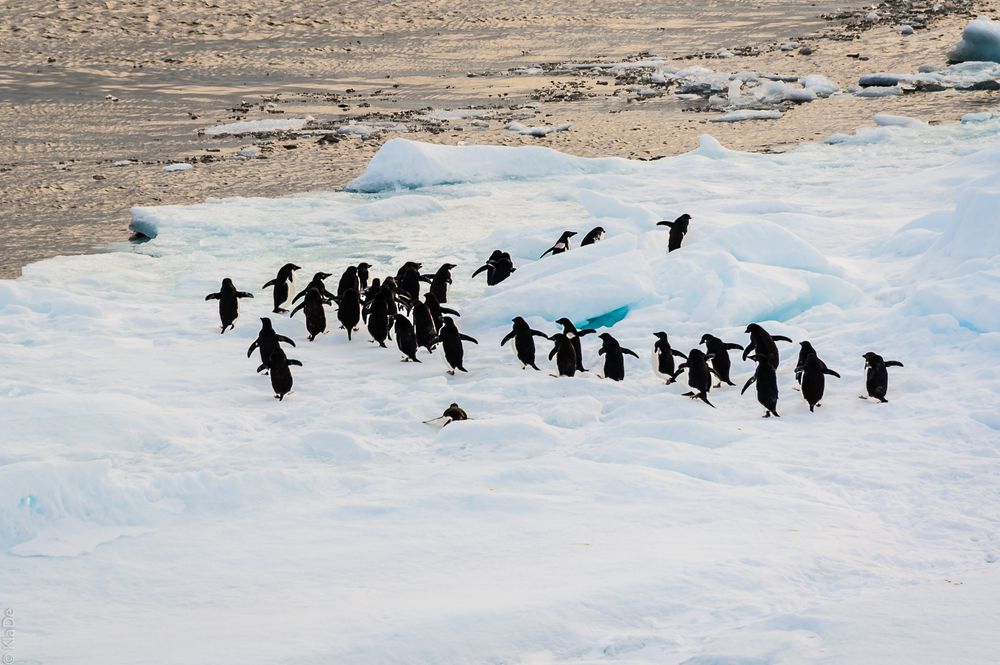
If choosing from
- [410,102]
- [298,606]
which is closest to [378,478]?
[298,606]

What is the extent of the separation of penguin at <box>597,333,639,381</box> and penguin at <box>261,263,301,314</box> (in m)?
3.76

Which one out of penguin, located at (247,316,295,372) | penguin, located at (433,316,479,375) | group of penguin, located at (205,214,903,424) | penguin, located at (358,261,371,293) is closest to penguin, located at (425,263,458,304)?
group of penguin, located at (205,214,903,424)

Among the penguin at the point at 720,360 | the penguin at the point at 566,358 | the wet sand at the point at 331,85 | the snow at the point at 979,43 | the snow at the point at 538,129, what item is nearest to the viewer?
the penguin at the point at 720,360

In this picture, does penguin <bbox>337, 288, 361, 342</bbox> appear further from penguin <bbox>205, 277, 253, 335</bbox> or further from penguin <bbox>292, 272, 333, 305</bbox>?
penguin <bbox>205, 277, 253, 335</bbox>

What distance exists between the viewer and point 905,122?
2141 cm

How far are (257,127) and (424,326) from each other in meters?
13.6

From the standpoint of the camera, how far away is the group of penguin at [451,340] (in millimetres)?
8417

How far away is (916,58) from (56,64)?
22.8 metres

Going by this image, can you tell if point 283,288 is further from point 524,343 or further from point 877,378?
point 877,378

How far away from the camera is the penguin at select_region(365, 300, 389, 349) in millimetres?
10516

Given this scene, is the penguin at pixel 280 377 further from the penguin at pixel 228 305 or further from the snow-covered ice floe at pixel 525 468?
the penguin at pixel 228 305

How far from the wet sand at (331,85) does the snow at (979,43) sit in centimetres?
76

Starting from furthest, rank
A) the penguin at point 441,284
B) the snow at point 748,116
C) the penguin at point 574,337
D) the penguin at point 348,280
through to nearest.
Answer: the snow at point 748,116, the penguin at point 441,284, the penguin at point 348,280, the penguin at point 574,337

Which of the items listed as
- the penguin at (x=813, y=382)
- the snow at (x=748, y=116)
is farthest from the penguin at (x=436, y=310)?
the snow at (x=748, y=116)
